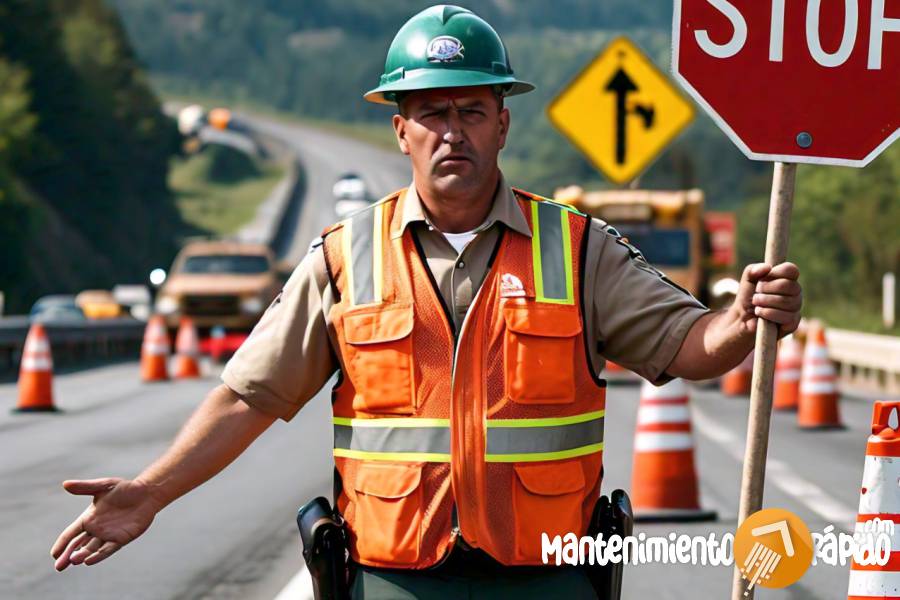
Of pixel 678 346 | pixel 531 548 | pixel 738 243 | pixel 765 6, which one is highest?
pixel 765 6

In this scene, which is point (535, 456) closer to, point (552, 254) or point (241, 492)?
point (552, 254)

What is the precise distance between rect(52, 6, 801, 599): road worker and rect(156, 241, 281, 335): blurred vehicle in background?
2735 cm

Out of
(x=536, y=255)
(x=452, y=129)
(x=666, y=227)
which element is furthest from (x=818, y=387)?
(x=452, y=129)

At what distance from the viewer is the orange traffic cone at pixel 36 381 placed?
19.8 meters

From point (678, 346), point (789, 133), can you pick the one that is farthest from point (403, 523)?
point (789, 133)

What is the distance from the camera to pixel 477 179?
4121mm

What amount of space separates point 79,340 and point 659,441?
22743 mm

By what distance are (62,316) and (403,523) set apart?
1794 inches

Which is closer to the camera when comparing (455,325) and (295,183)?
(455,325)

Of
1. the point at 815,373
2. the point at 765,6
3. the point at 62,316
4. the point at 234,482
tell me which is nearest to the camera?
the point at 765,6

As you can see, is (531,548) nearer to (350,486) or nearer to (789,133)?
(350,486)

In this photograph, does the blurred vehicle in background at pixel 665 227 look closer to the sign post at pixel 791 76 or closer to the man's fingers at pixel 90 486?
the sign post at pixel 791 76

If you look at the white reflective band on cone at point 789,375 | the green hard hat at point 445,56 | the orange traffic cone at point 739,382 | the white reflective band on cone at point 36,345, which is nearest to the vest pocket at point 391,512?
the green hard hat at point 445,56

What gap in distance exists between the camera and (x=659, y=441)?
11.3 metres
